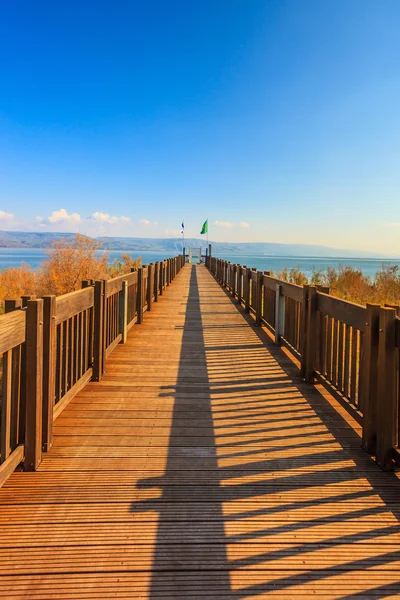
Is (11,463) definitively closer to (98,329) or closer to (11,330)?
(11,330)

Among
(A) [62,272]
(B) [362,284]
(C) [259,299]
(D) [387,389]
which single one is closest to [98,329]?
(D) [387,389]

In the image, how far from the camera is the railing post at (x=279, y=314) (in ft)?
19.7

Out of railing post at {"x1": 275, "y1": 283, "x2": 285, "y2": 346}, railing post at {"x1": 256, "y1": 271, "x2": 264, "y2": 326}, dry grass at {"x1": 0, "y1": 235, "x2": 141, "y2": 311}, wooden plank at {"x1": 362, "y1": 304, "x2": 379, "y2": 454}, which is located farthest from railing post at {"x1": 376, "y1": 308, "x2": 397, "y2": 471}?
dry grass at {"x1": 0, "y1": 235, "x2": 141, "y2": 311}

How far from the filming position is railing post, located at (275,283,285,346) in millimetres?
6012

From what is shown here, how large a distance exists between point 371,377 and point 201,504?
1.52 metres

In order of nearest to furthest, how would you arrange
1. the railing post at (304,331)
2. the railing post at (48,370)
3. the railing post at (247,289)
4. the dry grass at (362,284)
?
the railing post at (48,370)
the railing post at (304,331)
the railing post at (247,289)
the dry grass at (362,284)

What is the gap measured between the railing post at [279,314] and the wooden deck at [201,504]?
78.8 inches

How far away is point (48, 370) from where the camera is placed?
2.86 meters

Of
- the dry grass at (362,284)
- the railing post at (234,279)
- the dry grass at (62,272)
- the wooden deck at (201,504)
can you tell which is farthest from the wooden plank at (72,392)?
the dry grass at (62,272)

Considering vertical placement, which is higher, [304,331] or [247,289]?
[247,289]

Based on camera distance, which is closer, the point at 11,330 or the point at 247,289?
the point at 11,330

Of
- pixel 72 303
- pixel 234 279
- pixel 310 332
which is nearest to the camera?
pixel 72 303

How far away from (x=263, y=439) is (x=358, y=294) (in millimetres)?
13429

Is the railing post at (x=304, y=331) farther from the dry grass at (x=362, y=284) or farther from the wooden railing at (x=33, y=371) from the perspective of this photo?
the dry grass at (x=362, y=284)
